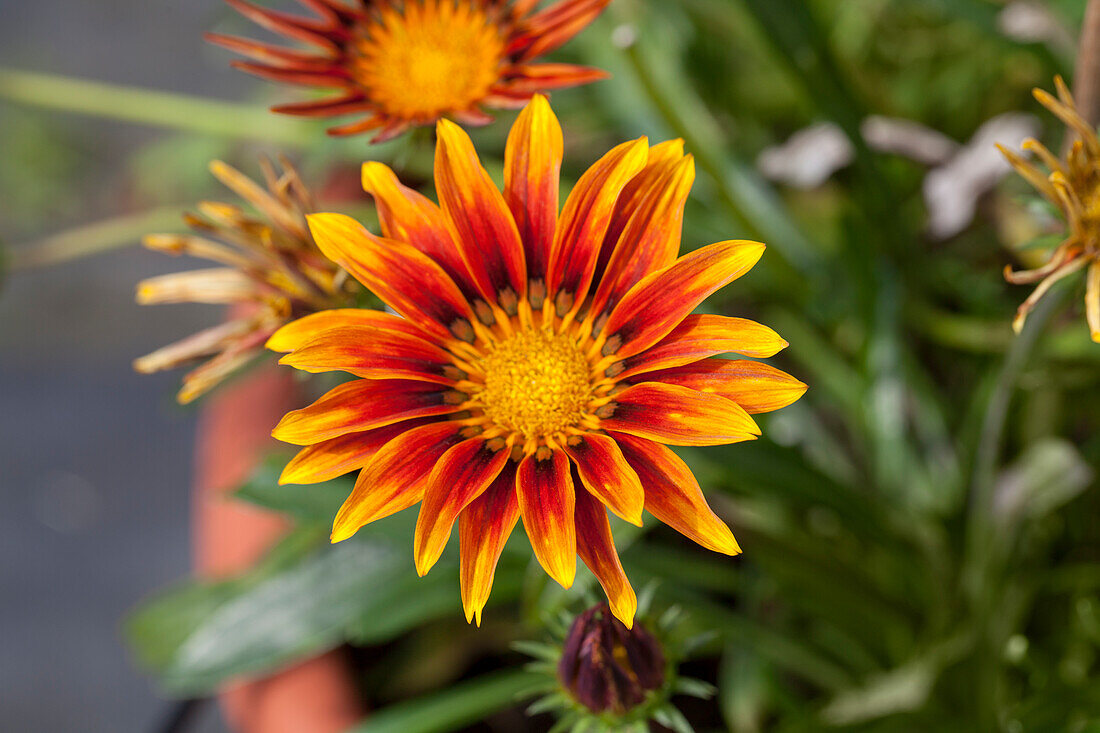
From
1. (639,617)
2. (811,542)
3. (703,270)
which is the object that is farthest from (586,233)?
(811,542)

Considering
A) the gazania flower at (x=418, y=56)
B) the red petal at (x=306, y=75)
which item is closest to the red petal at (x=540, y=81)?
the gazania flower at (x=418, y=56)

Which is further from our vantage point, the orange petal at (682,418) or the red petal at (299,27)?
the red petal at (299,27)

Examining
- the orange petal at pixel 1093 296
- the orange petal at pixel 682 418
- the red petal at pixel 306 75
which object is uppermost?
the red petal at pixel 306 75

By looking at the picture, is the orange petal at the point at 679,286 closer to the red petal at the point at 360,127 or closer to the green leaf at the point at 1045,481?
the red petal at the point at 360,127

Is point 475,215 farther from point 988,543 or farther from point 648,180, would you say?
point 988,543

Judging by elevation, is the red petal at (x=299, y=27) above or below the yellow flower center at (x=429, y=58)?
above

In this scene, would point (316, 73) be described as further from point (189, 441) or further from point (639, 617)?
point (189, 441)

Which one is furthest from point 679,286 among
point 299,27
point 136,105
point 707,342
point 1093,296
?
point 136,105
